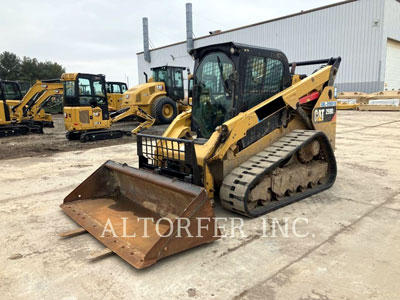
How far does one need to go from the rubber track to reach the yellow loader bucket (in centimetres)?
68

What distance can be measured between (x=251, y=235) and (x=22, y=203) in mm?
3562

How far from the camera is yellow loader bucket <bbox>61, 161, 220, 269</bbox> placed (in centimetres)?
300

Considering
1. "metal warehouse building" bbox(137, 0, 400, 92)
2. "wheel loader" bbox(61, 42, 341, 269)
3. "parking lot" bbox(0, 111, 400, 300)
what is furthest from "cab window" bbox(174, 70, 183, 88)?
"metal warehouse building" bbox(137, 0, 400, 92)

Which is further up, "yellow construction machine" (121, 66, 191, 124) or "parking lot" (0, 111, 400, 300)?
"yellow construction machine" (121, 66, 191, 124)

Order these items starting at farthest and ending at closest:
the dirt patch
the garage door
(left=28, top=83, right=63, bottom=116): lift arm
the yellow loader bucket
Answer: the garage door → (left=28, top=83, right=63, bottom=116): lift arm → the dirt patch → the yellow loader bucket

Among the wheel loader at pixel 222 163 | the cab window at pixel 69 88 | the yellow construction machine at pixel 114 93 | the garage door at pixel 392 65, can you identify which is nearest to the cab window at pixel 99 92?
the cab window at pixel 69 88

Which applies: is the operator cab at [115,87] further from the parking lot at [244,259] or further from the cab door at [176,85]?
the parking lot at [244,259]

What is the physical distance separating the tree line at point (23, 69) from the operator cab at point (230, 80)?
146 ft

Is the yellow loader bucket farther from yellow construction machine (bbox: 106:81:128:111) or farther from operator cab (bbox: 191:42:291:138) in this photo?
yellow construction machine (bbox: 106:81:128:111)

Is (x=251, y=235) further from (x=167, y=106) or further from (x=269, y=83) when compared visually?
(x=167, y=106)

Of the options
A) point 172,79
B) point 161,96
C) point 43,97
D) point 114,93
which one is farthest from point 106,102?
point 114,93

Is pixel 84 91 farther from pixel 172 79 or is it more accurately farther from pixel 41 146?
pixel 172 79

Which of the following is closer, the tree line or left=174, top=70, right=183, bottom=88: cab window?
left=174, top=70, right=183, bottom=88: cab window

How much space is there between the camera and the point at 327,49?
2523cm
